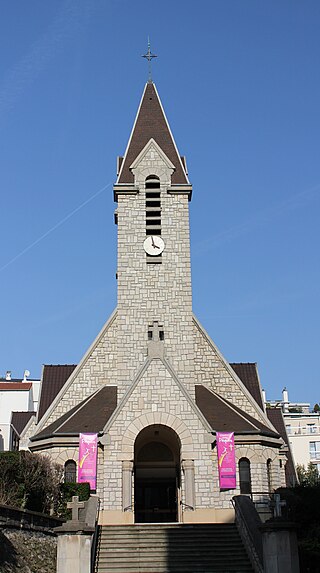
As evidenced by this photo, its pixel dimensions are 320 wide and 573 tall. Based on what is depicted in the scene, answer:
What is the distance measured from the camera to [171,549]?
24391mm

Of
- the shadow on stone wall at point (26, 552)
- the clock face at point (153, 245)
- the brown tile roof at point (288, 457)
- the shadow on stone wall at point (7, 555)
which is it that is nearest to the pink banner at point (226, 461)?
the clock face at point (153, 245)

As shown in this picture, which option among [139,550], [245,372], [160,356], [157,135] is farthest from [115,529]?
[157,135]

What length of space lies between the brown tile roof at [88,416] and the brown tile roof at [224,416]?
4460 millimetres

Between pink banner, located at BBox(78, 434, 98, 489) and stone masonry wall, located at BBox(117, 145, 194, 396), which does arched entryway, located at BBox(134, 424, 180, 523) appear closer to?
stone masonry wall, located at BBox(117, 145, 194, 396)

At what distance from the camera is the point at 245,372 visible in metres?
42.5

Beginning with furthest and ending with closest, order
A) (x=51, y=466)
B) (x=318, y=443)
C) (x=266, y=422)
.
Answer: (x=318, y=443) → (x=266, y=422) → (x=51, y=466)

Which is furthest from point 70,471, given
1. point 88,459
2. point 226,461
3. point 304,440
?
point 304,440

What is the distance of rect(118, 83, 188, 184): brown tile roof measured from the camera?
1544 inches

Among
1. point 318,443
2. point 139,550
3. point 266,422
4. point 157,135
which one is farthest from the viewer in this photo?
point 318,443

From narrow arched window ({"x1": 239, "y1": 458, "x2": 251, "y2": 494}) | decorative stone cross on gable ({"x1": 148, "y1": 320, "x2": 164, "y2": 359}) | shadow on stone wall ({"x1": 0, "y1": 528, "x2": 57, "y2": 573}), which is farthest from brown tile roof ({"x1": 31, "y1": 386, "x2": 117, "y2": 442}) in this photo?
shadow on stone wall ({"x1": 0, "y1": 528, "x2": 57, "y2": 573})

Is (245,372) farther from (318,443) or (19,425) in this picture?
(318,443)

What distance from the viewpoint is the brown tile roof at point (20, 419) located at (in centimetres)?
4878

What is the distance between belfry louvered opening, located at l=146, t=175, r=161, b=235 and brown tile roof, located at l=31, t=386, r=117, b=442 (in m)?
8.61

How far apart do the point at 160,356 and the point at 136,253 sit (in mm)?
6551
